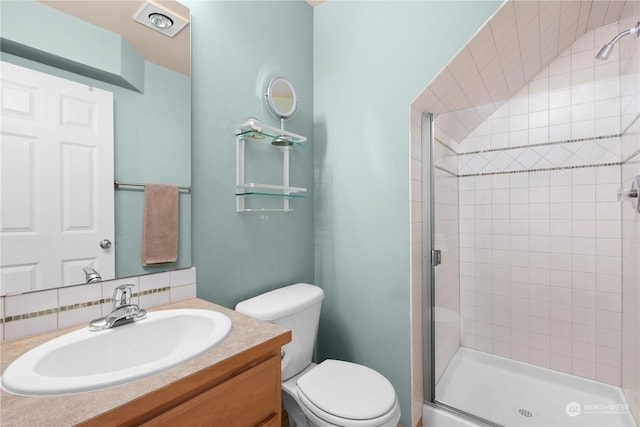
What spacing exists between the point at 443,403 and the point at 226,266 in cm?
142

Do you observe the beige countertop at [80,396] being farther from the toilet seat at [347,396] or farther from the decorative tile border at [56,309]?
the toilet seat at [347,396]

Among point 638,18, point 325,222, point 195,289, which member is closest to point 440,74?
point 638,18

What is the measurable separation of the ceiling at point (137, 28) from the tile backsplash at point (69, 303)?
839mm

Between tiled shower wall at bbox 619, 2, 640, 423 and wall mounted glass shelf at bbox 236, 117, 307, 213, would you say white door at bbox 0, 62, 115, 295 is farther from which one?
tiled shower wall at bbox 619, 2, 640, 423

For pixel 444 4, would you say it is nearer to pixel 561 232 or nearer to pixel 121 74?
pixel 121 74

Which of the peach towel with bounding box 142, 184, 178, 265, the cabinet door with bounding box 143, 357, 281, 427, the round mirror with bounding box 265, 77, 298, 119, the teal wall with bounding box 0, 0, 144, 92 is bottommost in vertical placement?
the cabinet door with bounding box 143, 357, 281, 427

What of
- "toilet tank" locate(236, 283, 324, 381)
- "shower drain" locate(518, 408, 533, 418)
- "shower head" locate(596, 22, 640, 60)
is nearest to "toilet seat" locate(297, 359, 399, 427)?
"toilet tank" locate(236, 283, 324, 381)

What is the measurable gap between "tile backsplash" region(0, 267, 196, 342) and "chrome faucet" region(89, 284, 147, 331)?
0.08 meters

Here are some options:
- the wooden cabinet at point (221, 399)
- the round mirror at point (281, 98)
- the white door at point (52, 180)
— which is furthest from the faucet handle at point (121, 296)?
the round mirror at point (281, 98)

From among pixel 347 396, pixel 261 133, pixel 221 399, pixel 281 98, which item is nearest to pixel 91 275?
pixel 221 399

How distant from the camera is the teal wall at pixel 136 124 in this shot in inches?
34.3

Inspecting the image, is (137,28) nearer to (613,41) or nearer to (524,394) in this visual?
(613,41)

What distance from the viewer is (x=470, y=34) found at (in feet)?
4.38

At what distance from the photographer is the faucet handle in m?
0.93
